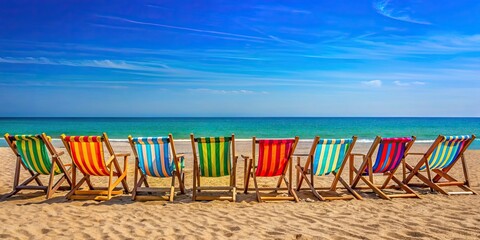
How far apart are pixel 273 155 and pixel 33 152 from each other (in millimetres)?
3326

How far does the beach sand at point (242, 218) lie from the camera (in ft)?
11.0

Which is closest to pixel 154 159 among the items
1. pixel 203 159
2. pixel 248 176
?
pixel 203 159

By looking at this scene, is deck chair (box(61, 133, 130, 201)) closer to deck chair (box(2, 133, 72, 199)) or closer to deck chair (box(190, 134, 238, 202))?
deck chair (box(2, 133, 72, 199))

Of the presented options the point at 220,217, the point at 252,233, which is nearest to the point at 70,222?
the point at 220,217

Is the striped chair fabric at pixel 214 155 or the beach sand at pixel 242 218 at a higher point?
the striped chair fabric at pixel 214 155

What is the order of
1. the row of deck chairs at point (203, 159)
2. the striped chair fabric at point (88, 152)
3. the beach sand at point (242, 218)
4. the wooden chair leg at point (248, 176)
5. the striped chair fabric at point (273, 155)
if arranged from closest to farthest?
the beach sand at point (242, 218), the striped chair fabric at point (88, 152), the row of deck chairs at point (203, 159), the striped chair fabric at point (273, 155), the wooden chair leg at point (248, 176)

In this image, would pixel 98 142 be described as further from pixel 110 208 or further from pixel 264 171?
pixel 264 171

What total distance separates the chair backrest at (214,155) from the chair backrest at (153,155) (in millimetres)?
434

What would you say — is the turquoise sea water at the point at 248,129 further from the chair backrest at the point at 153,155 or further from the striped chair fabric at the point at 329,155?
the chair backrest at the point at 153,155

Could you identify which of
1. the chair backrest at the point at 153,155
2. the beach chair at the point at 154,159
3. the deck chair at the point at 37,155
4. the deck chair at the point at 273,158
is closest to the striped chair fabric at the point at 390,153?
the deck chair at the point at 273,158

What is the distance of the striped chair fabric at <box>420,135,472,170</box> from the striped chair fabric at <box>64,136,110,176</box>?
15.3 feet

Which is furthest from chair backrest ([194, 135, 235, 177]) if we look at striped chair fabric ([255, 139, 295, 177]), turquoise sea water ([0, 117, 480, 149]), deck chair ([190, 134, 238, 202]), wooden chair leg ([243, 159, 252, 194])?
turquoise sea water ([0, 117, 480, 149])

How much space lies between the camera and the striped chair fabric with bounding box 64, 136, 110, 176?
4.63 metres

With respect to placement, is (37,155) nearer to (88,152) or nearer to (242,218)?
(88,152)
